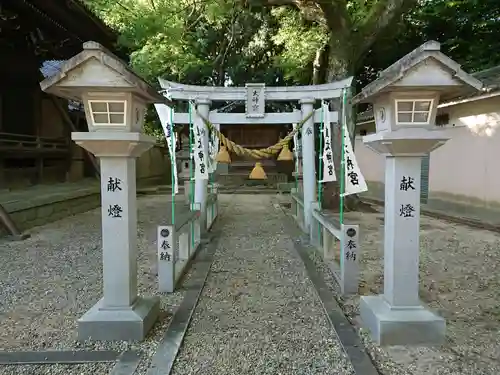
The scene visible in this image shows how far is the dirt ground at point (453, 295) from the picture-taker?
3502 mm

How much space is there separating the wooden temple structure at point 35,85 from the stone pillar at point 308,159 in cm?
629

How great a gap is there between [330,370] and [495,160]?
8805 millimetres

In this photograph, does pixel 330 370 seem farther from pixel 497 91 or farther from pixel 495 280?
pixel 497 91

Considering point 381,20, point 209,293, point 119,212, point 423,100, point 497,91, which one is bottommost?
point 209,293

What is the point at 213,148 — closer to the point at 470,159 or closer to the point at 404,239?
the point at 470,159

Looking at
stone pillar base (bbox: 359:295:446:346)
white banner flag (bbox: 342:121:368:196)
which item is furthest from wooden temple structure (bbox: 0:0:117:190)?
stone pillar base (bbox: 359:295:446:346)

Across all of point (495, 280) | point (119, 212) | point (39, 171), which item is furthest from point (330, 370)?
point (39, 171)

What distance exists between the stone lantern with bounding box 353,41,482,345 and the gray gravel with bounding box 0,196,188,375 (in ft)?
7.14

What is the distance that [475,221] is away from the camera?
10.4 m

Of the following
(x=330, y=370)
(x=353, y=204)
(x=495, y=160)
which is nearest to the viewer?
(x=330, y=370)

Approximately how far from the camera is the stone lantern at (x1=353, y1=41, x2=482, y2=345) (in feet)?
11.7

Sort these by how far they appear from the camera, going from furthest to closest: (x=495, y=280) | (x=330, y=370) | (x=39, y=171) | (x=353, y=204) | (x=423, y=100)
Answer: (x=39, y=171)
(x=353, y=204)
(x=495, y=280)
(x=423, y=100)
(x=330, y=370)

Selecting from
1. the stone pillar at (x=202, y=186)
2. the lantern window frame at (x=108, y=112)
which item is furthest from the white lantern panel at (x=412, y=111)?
the stone pillar at (x=202, y=186)

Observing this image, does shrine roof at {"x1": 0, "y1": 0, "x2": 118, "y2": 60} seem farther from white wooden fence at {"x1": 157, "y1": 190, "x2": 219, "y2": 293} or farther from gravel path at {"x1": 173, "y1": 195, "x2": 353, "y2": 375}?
gravel path at {"x1": 173, "y1": 195, "x2": 353, "y2": 375}
